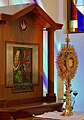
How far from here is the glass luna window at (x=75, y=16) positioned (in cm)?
559

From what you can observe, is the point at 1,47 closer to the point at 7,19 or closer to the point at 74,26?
the point at 7,19

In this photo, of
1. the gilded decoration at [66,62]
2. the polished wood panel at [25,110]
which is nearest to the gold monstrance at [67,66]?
the gilded decoration at [66,62]

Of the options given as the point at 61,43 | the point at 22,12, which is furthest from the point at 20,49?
the point at 61,43

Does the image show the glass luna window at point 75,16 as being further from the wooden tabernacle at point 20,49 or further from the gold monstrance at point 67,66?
the gold monstrance at point 67,66

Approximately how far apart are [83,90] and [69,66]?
2.09m

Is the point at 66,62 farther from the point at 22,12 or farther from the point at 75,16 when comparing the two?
the point at 75,16

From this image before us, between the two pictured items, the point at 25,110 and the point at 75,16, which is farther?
the point at 75,16

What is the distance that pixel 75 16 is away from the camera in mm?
5676

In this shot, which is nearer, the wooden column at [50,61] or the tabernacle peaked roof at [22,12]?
the tabernacle peaked roof at [22,12]

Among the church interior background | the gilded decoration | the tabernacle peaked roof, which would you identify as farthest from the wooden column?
the gilded decoration

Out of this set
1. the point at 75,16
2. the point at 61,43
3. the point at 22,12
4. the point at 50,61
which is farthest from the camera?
the point at 75,16

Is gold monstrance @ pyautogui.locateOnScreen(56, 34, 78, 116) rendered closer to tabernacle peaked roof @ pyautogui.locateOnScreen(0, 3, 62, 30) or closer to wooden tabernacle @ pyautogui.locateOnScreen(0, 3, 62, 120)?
wooden tabernacle @ pyautogui.locateOnScreen(0, 3, 62, 120)

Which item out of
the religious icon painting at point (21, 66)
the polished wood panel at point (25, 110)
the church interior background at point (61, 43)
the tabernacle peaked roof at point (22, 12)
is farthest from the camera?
the church interior background at point (61, 43)

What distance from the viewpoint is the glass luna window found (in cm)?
559
